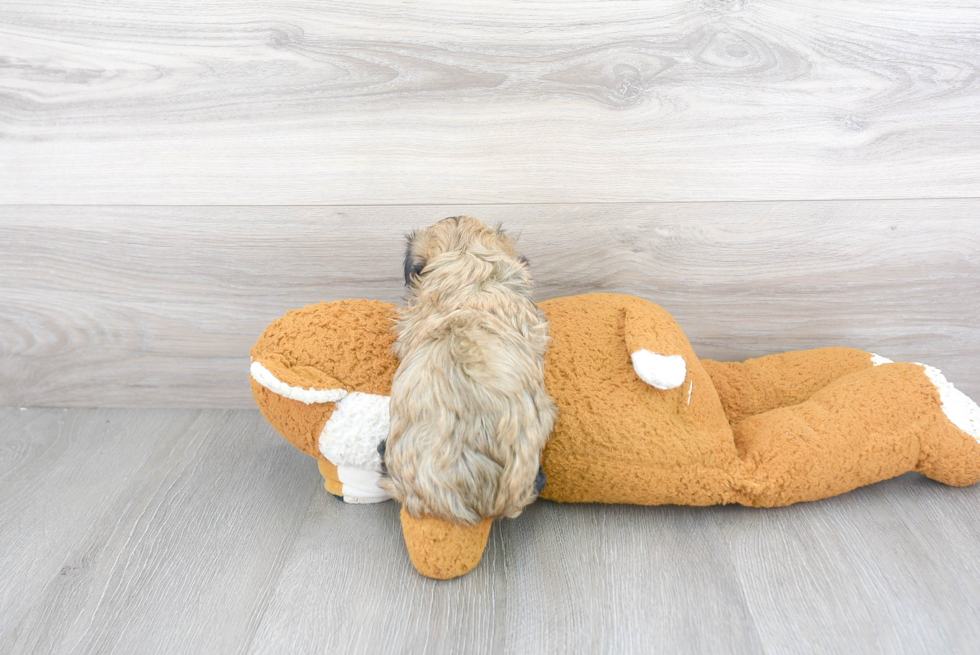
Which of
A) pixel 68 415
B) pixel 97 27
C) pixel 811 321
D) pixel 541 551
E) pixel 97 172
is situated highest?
pixel 97 27

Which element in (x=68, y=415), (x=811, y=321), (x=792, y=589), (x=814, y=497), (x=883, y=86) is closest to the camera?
(x=792, y=589)

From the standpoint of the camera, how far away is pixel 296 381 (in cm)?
83

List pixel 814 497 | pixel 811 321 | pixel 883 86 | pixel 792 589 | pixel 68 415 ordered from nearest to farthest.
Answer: pixel 792 589 < pixel 814 497 < pixel 883 86 < pixel 811 321 < pixel 68 415

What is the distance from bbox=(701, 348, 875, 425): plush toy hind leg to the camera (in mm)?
1005

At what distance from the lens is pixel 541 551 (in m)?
0.86

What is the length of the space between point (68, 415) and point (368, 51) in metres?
0.92

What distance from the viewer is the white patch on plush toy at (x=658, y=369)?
0.82 meters

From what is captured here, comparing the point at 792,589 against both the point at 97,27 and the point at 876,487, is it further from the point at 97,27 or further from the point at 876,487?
the point at 97,27

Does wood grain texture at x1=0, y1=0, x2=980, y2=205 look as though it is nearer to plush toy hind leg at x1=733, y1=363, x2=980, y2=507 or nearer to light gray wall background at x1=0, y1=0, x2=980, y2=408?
light gray wall background at x1=0, y1=0, x2=980, y2=408

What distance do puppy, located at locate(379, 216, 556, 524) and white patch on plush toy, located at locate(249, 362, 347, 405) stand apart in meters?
0.11

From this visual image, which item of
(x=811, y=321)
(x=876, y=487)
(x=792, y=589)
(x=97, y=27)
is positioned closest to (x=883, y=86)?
(x=811, y=321)

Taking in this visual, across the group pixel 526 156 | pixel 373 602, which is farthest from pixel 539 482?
pixel 526 156

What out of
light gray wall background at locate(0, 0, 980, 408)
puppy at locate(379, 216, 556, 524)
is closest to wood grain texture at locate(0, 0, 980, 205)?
light gray wall background at locate(0, 0, 980, 408)

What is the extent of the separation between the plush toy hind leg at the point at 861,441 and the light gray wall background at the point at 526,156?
0.25 m
